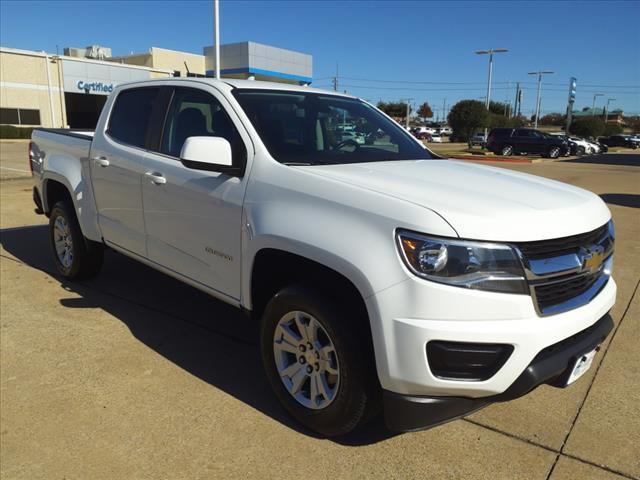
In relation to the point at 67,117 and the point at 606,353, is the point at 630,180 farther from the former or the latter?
the point at 67,117

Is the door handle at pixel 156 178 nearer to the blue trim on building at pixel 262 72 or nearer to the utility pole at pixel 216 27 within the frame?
the utility pole at pixel 216 27

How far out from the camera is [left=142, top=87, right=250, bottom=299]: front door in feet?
10.5

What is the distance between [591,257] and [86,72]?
4529 centimetres

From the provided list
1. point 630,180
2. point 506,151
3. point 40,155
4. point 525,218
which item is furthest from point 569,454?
point 506,151

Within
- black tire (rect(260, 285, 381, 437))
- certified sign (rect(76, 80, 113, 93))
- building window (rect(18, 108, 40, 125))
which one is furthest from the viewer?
certified sign (rect(76, 80, 113, 93))

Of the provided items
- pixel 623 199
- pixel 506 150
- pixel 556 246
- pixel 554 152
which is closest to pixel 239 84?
pixel 556 246

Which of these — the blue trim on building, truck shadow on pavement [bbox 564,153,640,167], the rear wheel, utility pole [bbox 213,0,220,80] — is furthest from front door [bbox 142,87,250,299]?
the blue trim on building

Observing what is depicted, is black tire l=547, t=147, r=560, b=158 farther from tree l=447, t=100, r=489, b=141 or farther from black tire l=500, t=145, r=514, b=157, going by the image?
tree l=447, t=100, r=489, b=141

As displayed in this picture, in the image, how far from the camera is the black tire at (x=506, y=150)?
98.1 ft

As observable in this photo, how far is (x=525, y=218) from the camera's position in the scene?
7.84ft

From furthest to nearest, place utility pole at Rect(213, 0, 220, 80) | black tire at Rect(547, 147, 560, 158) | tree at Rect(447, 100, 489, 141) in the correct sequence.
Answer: tree at Rect(447, 100, 489, 141) → black tire at Rect(547, 147, 560, 158) → utility pole at Rect(213, 0, 220, 80)

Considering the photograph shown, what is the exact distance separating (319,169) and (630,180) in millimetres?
16660

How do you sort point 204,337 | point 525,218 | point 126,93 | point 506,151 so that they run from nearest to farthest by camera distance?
point 525,218, point 204,337, point 126,93, point 506,151

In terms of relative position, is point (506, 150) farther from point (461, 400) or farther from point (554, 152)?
point (461, 400)
